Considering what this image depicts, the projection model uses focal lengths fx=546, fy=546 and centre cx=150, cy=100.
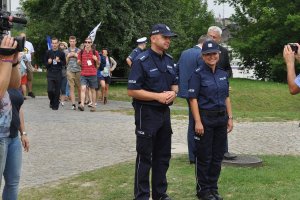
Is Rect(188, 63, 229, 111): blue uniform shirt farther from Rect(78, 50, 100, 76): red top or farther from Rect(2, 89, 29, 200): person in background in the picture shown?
Rect(78, 50, 100, 76): red top

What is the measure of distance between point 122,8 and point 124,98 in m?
6.56

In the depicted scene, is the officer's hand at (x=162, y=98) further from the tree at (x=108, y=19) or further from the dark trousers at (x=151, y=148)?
the tree at (x=108, y=19)

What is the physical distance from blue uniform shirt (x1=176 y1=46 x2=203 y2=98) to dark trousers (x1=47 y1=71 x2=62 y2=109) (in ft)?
24.4

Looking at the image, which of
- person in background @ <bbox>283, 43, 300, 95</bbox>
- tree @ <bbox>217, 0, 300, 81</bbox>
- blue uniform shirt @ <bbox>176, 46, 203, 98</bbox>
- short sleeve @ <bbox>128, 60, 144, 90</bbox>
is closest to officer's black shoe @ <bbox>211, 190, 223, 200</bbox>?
short sleeve @ <bbox>128, 60, 144, 90</bbox>

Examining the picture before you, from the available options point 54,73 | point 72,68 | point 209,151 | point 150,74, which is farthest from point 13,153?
point 72,68

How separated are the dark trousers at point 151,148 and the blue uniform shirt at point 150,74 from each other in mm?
142

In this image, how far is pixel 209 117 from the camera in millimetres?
6172

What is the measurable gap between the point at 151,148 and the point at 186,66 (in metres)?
2.00

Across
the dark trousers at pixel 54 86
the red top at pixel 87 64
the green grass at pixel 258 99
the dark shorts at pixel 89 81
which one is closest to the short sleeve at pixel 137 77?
the red top at pixel 87 64

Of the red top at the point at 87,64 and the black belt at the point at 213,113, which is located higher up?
the red top at the point at 87,64

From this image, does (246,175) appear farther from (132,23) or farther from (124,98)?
(132,23)

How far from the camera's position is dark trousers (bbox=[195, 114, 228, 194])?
615 cm

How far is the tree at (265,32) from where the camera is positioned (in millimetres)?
32062

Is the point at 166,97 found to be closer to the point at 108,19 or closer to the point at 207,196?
the point at 207,196
